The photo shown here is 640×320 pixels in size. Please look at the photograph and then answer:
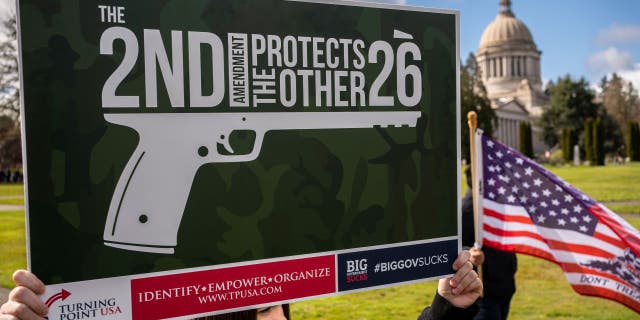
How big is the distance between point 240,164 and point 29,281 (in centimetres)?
70

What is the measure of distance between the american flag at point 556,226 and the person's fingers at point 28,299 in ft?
12.7

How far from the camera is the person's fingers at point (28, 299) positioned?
1.68 meters

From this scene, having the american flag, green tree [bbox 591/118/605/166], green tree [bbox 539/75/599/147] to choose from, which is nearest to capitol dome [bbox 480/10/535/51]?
green tree [bbox 539/75/599/147]

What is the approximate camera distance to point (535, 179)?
492cm

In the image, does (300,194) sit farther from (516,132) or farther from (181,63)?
(516,132)

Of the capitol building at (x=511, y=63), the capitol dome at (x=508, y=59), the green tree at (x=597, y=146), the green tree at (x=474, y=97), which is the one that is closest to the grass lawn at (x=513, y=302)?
the green tree at (x=597, y=146)

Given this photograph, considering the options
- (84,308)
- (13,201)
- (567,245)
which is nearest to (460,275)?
(84,308)

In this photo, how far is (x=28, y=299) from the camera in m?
1.68

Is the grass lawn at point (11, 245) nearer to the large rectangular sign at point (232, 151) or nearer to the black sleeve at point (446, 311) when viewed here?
the black sleeve at point (446, 311)

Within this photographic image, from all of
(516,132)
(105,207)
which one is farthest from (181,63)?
(516,132)

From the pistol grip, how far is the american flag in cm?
349

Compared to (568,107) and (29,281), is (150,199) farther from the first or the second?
(568,107)

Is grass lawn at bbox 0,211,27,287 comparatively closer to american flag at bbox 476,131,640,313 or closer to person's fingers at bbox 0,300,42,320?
american flag at bbox 476,131,640,313

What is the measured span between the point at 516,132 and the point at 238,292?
89501mm
